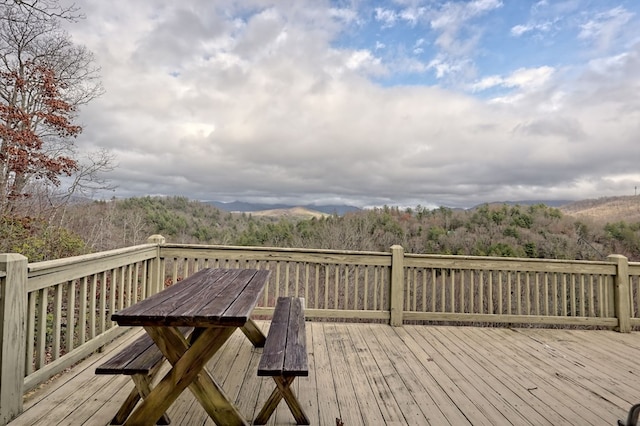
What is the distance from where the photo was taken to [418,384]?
95.3 inches

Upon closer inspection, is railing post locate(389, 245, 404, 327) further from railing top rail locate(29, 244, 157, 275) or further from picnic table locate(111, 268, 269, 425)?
railing top rail locate(29, 244, 157, 275)

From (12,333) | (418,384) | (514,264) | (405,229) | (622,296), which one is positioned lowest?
(418,384)

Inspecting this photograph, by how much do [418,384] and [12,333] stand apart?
2725 millimetres

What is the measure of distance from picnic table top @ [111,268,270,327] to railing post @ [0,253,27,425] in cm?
77

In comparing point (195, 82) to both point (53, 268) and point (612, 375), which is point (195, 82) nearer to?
point (53, 268)

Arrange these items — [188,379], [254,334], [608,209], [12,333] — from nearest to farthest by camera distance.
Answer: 1. [188,379]
2. [12,333]
3. [254,334]
4. [608,209]

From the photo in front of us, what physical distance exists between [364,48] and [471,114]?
676 cm

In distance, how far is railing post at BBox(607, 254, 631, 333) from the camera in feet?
13.3

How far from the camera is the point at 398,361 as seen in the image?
9.46 ft

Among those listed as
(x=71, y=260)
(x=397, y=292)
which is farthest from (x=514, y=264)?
(x=71, y=260)

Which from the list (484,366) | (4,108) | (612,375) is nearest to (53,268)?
(484,366)

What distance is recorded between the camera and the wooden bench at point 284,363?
152 centimetres

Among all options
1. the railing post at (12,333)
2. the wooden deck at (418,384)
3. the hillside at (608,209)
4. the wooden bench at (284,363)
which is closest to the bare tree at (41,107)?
the wooden deck at (418,384)

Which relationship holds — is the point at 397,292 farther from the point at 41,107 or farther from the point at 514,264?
the point at 41,107
